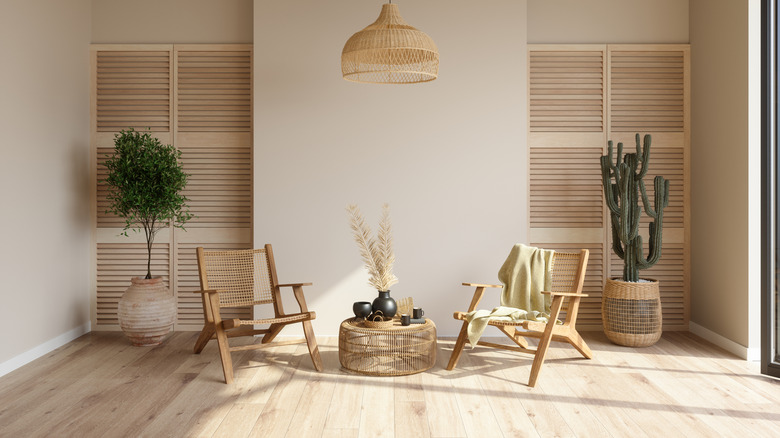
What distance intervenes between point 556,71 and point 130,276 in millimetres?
4276

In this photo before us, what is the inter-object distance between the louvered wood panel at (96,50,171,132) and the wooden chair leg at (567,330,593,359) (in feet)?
12.7

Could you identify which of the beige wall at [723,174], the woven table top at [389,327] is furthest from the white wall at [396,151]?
the beige wall at [723,174]

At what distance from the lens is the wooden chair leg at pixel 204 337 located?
4.41m

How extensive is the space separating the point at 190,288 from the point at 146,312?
68cm

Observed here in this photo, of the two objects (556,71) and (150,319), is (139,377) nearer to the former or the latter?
(150,319)

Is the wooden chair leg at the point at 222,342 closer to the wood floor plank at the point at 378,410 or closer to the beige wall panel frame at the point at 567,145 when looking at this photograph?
the wood floor plank at the point at 378,410

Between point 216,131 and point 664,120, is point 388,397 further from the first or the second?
point 664,120

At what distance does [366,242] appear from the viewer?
4457 mm

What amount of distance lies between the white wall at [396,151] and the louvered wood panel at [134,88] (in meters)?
0.95

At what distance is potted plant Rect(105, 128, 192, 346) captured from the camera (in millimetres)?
4797

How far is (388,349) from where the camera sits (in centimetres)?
411

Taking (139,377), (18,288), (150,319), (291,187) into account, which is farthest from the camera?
(291,187)

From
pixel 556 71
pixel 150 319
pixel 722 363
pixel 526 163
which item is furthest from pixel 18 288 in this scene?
pixel 722 363

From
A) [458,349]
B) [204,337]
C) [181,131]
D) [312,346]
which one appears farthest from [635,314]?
[181,131]
